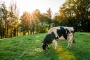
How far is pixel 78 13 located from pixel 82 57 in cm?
4692

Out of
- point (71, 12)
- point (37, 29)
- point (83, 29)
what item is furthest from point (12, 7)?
point (83, 29)

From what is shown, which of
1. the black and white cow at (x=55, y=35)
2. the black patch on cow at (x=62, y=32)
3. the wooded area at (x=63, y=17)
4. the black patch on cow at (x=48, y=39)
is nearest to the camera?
the black patch on cow at (x=48, y=39)

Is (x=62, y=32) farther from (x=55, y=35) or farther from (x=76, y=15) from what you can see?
(x=76, y=15)

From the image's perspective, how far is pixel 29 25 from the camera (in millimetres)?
67438

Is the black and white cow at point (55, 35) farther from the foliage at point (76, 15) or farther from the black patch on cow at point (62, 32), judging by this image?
the foliage at point (76, 15)

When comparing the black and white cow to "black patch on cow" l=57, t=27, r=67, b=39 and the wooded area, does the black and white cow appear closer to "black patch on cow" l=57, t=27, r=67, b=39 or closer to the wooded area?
"black patch on cow" l=57, t=27, r=67, b=39

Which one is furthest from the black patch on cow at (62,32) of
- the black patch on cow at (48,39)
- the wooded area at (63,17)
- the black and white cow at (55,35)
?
the wooded area at (63,17)

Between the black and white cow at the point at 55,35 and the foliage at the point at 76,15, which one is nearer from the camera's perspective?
the black and white cow at the point at 55,35

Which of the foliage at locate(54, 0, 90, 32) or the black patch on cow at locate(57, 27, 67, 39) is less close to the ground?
the foliage at locate(54, 0, 90, 32)

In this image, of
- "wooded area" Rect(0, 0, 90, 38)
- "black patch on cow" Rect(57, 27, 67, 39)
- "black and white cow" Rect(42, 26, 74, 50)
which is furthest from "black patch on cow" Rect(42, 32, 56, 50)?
"wooded area" Rect(0, 0, 90, 38)

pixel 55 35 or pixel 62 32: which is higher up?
pixel 62 32

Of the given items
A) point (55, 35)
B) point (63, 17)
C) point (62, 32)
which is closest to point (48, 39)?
point (55, 35)

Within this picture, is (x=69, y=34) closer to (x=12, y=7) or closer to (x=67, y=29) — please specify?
(x=67, y=29)

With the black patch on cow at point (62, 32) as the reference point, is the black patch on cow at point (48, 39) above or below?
below
